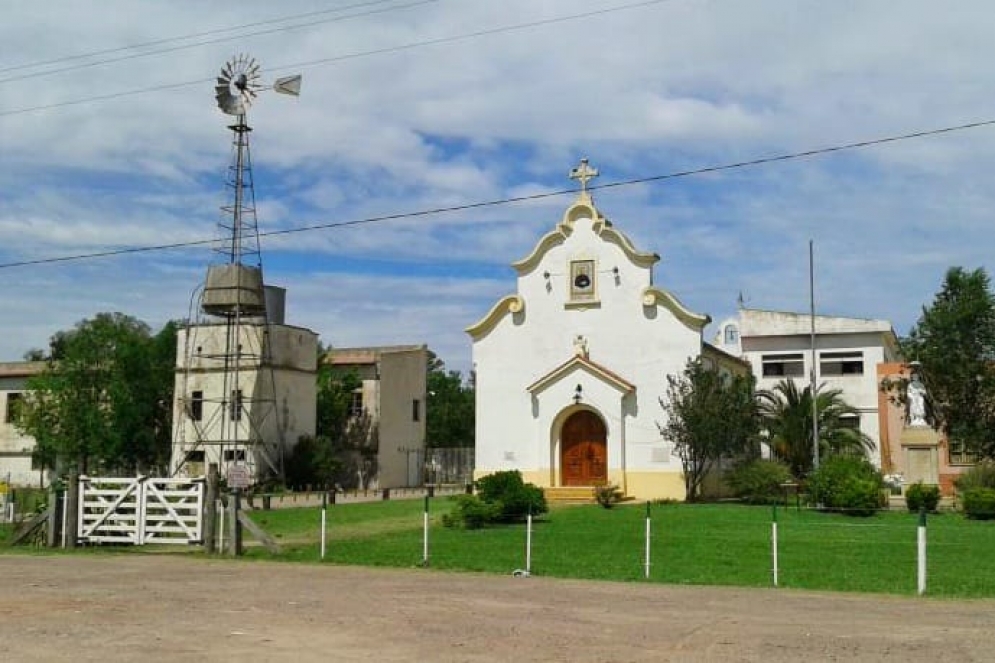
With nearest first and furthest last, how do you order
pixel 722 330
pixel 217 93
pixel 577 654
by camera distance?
pixel 577 654 → pixel 217 93 → pixel 722 330

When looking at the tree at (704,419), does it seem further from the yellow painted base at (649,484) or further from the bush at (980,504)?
the bush at (980,504)

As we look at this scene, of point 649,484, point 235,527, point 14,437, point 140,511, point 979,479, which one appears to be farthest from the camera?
point 14,437

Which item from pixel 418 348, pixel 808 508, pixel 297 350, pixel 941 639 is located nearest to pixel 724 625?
pixel 941 639

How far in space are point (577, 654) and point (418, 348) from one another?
5328cm

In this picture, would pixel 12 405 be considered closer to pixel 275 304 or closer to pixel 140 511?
pixel 275 304

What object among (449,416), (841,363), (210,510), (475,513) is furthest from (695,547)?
(449,416)

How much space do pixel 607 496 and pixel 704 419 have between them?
3988 millimetres

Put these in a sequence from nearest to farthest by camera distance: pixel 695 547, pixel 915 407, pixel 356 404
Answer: pixel 695 547
pixel 915 407
pixel 356 404

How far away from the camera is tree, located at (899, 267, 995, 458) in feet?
A: 123

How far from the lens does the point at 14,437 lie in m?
63.6

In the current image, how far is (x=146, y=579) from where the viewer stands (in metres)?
17.0

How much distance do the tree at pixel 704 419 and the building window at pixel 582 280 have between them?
4.44m

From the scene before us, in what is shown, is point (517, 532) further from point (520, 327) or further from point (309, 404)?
point (309, 404)

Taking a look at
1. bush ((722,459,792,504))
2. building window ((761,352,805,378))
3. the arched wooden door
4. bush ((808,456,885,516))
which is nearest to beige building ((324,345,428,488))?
building window ((761,352,805,378))
